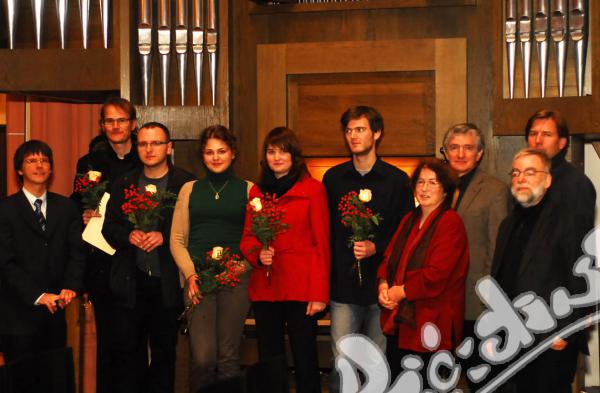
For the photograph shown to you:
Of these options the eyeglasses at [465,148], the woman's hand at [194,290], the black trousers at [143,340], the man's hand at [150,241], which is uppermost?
the eyeglasses at [465,148]

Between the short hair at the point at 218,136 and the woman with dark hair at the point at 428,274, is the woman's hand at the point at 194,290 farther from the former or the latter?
the woman with dark hair at the point at 428,274

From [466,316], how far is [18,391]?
217cm

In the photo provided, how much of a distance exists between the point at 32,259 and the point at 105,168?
663 millimetres

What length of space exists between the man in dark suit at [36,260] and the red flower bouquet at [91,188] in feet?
0.31

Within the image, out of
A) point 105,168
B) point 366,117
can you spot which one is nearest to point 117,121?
point 105,168

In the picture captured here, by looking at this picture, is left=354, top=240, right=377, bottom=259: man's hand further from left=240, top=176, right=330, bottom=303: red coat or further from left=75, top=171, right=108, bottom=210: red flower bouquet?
left=75, top=171, right=108, bottom=210: red flower bouquet

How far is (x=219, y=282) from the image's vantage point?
4.30m

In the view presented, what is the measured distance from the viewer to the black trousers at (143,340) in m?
4.59

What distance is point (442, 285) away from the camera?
3.98m

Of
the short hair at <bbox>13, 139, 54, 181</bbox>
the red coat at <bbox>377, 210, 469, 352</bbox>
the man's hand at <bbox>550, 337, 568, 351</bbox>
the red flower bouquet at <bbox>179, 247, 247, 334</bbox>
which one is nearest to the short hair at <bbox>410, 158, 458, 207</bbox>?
the red coat at <bbox>377, 210, 469, 352</bbox>

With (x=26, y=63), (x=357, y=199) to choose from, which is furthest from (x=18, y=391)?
(x=26, y=63)

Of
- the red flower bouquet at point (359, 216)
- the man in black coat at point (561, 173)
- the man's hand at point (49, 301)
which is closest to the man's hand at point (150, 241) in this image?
the man's hand at point (49, 301)

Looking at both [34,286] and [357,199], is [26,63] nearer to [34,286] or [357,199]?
[34,286]

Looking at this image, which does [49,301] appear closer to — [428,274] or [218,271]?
[218,271]
